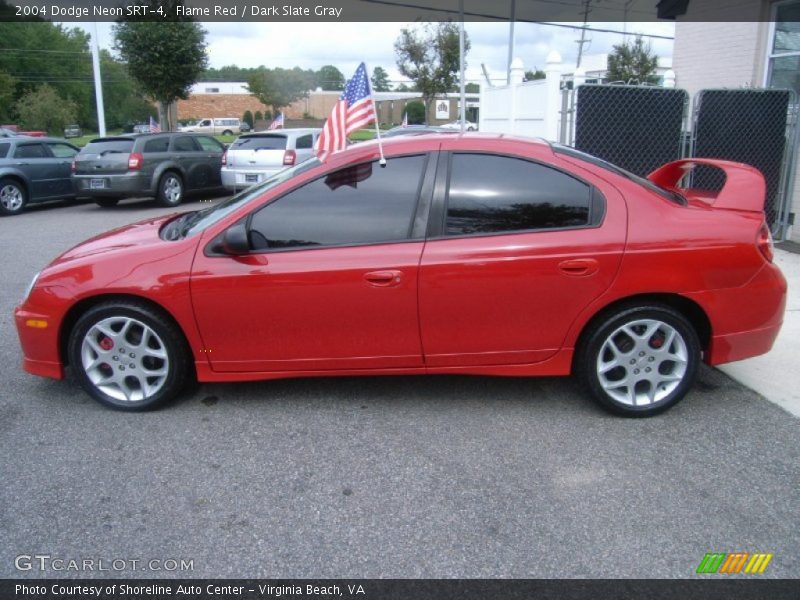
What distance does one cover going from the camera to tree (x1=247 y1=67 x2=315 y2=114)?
65.9 metres

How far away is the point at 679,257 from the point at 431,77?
→ 1193 inches

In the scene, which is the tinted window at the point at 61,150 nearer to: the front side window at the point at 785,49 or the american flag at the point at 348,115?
the american flag at the point at 348,115

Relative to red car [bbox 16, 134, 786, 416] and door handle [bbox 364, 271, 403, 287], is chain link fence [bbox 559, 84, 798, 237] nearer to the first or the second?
red car [bbox 16, 134, 786, 416]

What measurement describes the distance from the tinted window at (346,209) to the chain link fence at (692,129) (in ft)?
14.3

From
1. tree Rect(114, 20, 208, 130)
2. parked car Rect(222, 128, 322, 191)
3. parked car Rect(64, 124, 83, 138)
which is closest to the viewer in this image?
parked car Rect(222, 128, 322, 191)

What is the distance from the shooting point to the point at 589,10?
85.8ft

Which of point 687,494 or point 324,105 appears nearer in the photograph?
point 687,494

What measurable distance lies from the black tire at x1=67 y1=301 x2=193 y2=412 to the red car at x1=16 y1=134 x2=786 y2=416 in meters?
0.01

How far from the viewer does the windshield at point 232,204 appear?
3.87 meters

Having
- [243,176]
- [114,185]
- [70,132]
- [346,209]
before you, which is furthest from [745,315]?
[70,132]

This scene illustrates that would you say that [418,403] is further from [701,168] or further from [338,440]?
[701,168]

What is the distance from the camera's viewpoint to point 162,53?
67.6ft

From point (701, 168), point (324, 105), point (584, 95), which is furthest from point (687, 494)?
point (324, 105)
